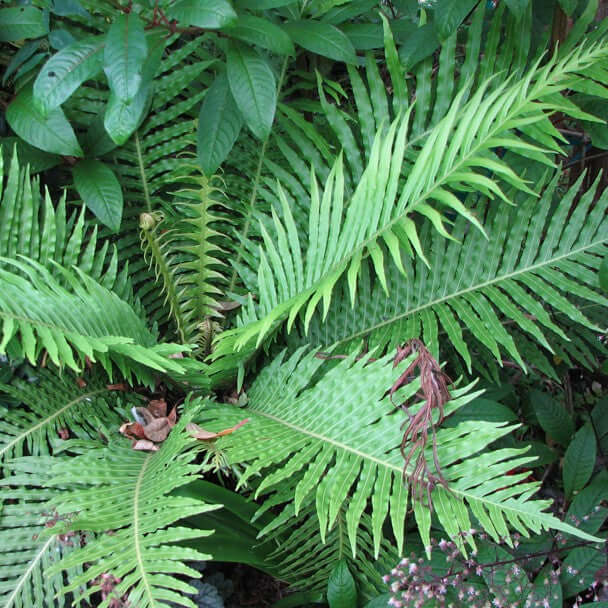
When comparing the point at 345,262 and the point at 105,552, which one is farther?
the point at 345,262

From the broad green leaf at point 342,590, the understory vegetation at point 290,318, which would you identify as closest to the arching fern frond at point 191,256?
the understory vegetation at point 290,318

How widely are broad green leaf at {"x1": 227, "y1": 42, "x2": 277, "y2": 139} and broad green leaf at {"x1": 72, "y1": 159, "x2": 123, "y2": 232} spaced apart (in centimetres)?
34

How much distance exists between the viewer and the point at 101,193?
1363mm

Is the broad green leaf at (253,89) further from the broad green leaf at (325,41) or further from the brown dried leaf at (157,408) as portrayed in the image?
the brown dried leaf at (157,408)

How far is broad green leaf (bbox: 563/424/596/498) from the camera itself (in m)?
1.36

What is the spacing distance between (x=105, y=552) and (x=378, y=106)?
3.49 feet

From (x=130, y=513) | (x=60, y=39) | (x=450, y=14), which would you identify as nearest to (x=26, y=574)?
(x=130, y=513)

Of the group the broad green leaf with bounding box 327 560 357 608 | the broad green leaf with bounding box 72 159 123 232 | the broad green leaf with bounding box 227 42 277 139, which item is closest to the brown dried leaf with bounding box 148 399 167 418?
the broad green leaf with bounding box 72 159 123 232

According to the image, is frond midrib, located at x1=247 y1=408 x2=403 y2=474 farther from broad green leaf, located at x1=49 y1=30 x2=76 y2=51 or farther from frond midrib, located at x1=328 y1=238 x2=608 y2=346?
broad green leaf, located at x1=49 y1=30 x2=76 y2=51

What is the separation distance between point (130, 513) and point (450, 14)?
1.07 metres

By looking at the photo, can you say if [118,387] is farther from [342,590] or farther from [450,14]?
[450,14]

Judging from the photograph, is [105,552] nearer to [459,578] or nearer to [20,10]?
[459,578]

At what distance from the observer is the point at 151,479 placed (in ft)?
3.42

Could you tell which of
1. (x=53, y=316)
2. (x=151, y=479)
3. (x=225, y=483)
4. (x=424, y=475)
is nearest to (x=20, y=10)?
(x=53, y=316)
